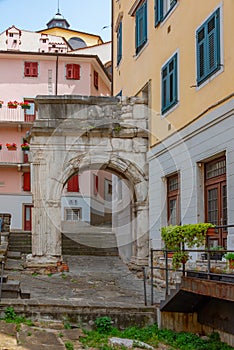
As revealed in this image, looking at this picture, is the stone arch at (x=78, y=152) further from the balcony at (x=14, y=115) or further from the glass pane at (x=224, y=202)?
the balcony at (x=14, y=115)

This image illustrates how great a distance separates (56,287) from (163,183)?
14.2ft

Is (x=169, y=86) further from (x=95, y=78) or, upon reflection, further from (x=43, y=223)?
(x=95, y=78)

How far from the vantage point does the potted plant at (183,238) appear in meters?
10.8

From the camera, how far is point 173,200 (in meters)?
16.9

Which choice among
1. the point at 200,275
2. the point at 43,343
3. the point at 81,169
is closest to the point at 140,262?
the point at 81,169

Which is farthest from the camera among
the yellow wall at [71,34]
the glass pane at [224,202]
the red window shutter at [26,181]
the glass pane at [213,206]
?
the yellow wall at [71,34]

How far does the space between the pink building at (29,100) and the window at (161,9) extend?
19880 millimetres

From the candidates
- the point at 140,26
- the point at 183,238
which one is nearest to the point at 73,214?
the point at 140,26

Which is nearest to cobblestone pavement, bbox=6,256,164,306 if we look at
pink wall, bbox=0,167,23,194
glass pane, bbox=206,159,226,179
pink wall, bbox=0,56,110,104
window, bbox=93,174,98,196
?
glass pane, bbox=206,159,226,179

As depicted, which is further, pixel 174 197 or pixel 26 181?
pixel 26 181

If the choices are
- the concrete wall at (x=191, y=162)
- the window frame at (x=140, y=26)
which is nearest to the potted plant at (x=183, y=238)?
the concrete wall at (x=191, y=162)

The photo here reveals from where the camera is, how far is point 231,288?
912 centimetres

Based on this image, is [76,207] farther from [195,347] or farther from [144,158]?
[195,347]

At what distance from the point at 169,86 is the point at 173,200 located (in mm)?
3108
